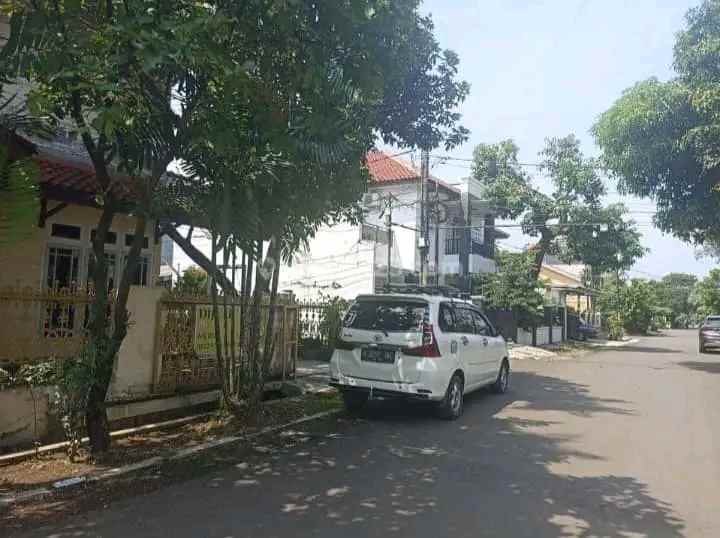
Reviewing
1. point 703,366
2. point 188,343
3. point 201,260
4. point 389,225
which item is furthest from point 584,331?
point 188,343

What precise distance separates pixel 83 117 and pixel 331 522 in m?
4.12

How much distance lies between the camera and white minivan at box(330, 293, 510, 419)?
25.2ft

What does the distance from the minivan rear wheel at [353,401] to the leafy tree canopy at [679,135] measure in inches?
441

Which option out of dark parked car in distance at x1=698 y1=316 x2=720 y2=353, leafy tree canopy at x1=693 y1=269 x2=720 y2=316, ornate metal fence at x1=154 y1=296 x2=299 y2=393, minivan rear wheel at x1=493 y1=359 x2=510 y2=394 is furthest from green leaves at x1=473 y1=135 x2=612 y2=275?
leafy tree canopy at x1=693 y1=269 x2=720 y2=316

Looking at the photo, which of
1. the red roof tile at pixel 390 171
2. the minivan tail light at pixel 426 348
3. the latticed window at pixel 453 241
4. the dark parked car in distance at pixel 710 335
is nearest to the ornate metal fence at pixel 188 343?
the minivan tail light at pixel 426 348

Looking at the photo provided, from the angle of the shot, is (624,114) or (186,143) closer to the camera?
(186,143)

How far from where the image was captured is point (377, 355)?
790 cm

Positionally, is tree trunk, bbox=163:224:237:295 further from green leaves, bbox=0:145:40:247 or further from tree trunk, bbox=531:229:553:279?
tree trunk, bbox=531:229:553:279

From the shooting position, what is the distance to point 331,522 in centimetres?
417

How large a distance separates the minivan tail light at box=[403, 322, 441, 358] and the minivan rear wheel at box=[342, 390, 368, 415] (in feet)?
3.79

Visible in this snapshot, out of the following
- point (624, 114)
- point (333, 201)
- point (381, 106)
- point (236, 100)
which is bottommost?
point (333, 201)

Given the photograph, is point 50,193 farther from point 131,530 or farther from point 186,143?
point 131,530

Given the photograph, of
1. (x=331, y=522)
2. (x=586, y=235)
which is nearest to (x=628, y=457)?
(x=331, y=522)

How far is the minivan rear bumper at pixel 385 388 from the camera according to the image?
25.0ft
